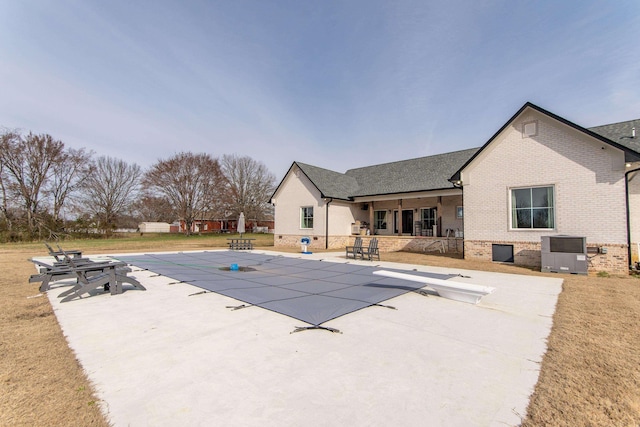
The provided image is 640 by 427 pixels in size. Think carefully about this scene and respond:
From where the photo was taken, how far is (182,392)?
2783 millimetres

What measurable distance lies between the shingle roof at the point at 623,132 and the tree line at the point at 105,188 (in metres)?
40.4

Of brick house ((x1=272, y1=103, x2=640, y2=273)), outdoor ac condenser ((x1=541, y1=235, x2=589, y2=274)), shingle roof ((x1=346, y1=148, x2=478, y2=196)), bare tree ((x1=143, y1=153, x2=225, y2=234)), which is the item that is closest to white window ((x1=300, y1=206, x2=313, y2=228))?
shingle roof ((x1=346, y1=148, x2=478, y2=196))

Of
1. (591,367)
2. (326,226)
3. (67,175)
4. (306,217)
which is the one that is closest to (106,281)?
(591,367)

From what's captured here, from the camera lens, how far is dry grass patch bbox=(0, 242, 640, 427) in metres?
2.42

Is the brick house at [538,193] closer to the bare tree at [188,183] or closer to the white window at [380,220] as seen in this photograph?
the white window at [380,220]

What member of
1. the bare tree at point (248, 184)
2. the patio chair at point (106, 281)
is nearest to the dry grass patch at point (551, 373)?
the patio chair at point (106, 281)

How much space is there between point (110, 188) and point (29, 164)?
1018 cm

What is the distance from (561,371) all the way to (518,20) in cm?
1331

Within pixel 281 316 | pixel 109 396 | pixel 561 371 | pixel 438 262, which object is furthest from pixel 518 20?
pixel 109 396

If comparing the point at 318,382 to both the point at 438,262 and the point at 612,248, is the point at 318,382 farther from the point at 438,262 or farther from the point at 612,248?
the point at 612,248

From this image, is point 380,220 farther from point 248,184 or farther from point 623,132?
point 248,184

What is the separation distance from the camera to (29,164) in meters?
30.6

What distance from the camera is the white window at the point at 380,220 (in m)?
22.7

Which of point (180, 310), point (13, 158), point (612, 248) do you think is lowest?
point (180, 310)
